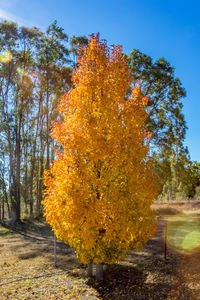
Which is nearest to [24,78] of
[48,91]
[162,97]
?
[48,91]

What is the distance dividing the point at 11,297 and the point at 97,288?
8.28 ft

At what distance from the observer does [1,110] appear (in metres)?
23.3

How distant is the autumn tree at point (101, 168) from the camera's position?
7.00 m

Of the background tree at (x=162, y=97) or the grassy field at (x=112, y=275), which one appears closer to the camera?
the grassy field at (x=112, y=275)

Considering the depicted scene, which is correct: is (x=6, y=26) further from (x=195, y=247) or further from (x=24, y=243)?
(x=195, y=247)

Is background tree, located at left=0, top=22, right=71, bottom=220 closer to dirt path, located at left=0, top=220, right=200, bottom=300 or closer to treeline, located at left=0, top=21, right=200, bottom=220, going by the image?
treeline, located at left=0, top=21, right=200, bottom=220

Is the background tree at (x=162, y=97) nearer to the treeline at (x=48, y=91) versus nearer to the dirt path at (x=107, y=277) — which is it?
the treeline at (x=48, y=91)

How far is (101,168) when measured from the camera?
7.38 metres

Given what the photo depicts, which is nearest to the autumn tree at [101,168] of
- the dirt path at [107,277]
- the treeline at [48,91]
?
the dirt path at [107,277]

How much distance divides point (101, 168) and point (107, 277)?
3.94 m

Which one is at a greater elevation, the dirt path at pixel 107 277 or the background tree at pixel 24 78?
the background tree at pixel 24 78

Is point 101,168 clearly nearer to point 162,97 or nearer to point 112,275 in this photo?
point 112,275

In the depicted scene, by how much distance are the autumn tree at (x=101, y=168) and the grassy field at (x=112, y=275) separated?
99cm

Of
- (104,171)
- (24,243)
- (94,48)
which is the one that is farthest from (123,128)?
(24,243)
